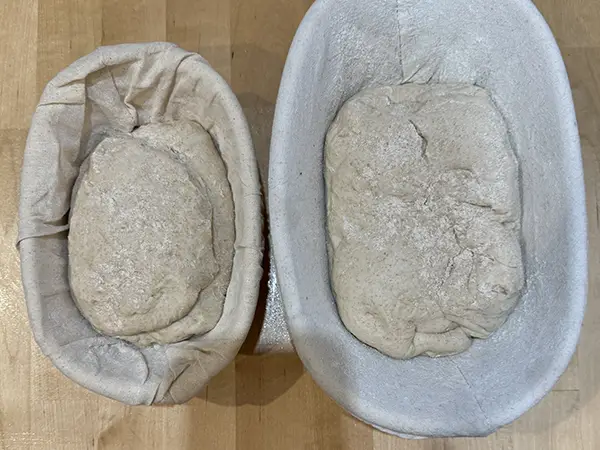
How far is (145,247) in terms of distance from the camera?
0.88 m

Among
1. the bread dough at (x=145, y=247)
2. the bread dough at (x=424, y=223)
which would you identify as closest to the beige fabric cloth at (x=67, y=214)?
the bread dough at (x=145, y=247)

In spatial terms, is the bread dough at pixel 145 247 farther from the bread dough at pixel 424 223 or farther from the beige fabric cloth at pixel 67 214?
the bread dough at pixel 424 223

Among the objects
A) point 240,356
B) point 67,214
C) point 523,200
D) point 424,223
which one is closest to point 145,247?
point 67,214

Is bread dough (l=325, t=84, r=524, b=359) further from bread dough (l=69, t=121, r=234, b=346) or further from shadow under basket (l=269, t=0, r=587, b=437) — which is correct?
bread dough (l=69, t=121, r=234, b=346)

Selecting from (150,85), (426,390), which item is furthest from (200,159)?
(426,390)

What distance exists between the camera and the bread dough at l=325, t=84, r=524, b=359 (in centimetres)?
87

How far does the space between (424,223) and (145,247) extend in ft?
1.49

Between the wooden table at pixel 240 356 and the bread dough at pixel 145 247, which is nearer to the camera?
the bread dough at pixel 145 247

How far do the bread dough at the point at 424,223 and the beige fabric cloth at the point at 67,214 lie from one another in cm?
15

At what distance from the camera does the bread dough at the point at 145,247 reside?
34.7 inches

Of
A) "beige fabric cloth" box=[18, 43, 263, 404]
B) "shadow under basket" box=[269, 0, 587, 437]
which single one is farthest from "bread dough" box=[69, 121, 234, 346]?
"shadow under basket" box=[269, 0, 587, 437]

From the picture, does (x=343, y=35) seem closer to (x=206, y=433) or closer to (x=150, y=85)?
(x=150, y=85)

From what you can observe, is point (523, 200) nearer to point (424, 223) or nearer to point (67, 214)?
point (424, 223)

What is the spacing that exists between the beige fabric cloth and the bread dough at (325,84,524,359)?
0.15 m
